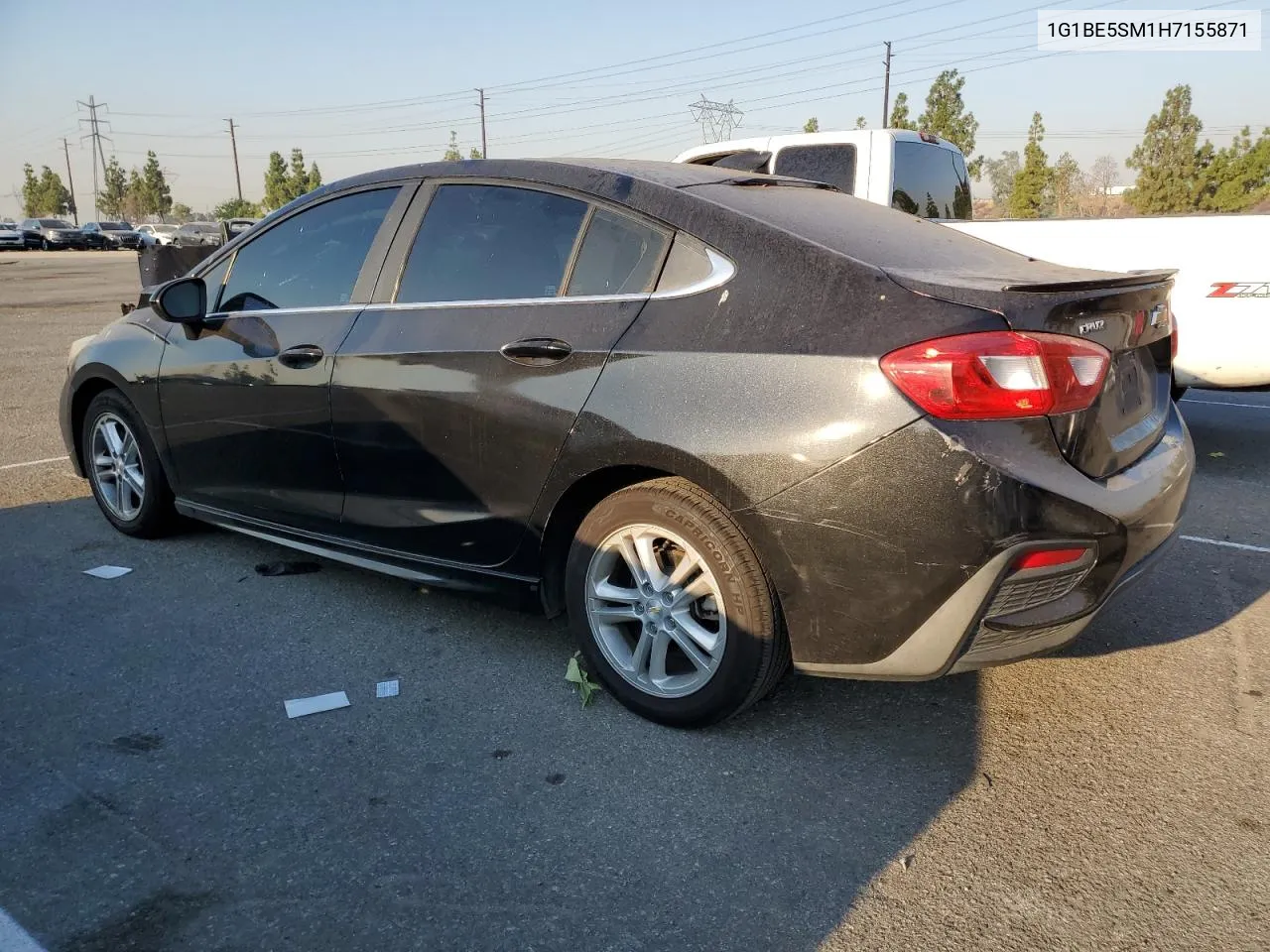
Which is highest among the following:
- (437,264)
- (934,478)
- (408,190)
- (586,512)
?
(408,190)

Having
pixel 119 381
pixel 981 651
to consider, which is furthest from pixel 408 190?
pixel 981 651

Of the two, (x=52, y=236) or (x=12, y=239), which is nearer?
(x=12, y=239)

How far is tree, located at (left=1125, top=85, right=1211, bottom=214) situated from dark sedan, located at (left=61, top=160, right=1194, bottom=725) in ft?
99.6

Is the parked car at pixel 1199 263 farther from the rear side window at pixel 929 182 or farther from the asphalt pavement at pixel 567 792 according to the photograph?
the asphalt pavement at pixel 567 792

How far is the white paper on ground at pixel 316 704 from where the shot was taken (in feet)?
11.1

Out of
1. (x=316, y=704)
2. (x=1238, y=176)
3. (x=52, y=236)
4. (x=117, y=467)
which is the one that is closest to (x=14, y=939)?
(x=316, y=704)

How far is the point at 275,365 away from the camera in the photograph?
4.12 metres

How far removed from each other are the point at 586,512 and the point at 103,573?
101 inches

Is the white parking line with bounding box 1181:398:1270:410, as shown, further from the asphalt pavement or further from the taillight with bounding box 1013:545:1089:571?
the taillight with bounding box 1013:545:1089:571

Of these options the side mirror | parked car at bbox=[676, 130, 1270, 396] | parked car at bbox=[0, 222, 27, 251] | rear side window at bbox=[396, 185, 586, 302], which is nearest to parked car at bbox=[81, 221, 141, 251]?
parked car at bbox=[0, 222, 27, 251]

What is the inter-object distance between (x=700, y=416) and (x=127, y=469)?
3440 millimetres

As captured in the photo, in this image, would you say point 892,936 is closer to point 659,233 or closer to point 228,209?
point 659,233

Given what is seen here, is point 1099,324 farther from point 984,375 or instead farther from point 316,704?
point 316,704

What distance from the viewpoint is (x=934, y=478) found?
262 centimetres
